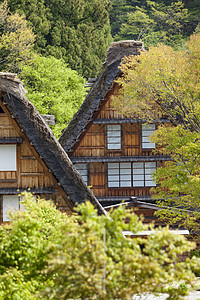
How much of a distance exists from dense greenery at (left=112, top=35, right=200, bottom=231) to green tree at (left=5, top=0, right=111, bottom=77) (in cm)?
2727

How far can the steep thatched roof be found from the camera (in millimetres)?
27641

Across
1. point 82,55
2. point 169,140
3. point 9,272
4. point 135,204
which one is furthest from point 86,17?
point 9,272

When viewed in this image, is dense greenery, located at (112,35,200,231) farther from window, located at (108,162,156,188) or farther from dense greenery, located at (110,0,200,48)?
A: dense greenery, located at (110,0,200,48)

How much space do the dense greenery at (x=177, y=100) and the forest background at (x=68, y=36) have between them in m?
17.8

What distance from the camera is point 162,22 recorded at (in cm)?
6344

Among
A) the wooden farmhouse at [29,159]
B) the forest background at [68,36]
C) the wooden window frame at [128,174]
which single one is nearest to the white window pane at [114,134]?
the wooden window frame at [128,174]

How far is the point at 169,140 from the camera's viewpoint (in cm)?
2167

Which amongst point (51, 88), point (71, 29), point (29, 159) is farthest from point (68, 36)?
point (29, 159)

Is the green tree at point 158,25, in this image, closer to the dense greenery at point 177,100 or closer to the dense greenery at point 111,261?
the dense greenery at point 177,100

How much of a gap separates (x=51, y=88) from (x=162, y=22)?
85.2 ft

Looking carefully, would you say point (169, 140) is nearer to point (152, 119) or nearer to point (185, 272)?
point (152, 119)

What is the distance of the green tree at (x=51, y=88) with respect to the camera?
4206 cm

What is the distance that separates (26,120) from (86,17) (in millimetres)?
36537

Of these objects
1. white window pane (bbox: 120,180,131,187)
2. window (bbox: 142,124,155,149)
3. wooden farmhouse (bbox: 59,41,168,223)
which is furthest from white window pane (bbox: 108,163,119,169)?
window (bbox: 142,124,155,149)
